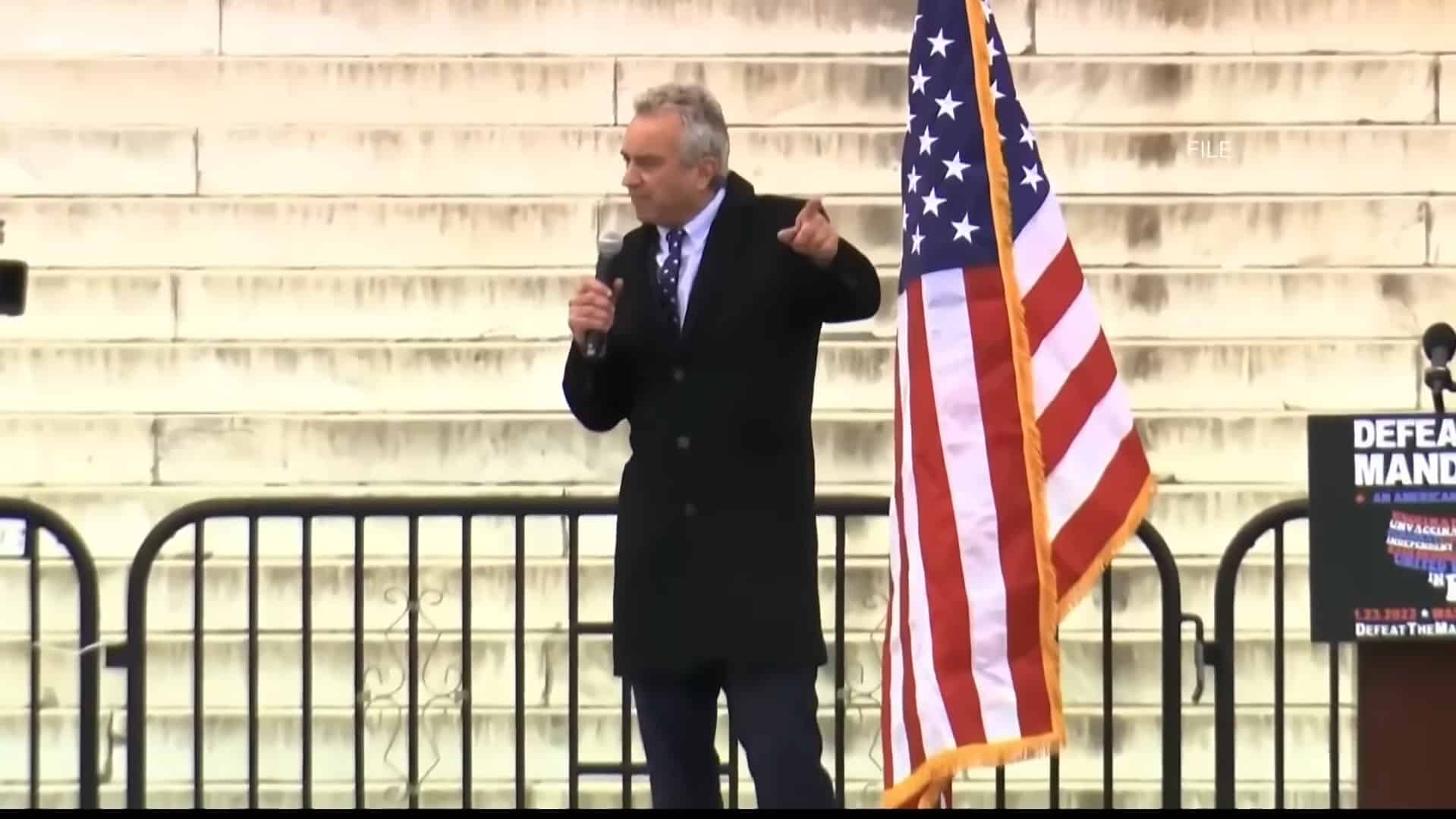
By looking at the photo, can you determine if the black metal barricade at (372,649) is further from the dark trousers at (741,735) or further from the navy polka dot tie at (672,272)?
the navy polka dot tie at (672,272)

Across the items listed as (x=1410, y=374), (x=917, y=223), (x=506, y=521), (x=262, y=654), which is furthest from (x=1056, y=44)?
(x=262, y=654)

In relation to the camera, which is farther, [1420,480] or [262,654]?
[262,654]

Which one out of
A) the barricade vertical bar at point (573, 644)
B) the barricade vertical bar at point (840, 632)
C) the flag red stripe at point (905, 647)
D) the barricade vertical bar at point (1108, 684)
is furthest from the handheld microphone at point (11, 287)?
the barricade vertical bar at point (1108, 684)

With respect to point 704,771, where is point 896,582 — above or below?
above

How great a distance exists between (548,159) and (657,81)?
493mm

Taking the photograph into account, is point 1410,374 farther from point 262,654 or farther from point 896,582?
point 262,654

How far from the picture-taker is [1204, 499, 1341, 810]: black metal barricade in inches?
204

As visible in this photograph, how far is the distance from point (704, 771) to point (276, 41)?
375 cm

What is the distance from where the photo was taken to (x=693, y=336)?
4.16 meters

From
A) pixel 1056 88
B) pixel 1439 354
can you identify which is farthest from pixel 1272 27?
pixel 1439 354

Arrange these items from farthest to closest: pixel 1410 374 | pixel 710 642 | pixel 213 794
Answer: pixel 1410 374 < pixel 213 794 < pixel 710 642

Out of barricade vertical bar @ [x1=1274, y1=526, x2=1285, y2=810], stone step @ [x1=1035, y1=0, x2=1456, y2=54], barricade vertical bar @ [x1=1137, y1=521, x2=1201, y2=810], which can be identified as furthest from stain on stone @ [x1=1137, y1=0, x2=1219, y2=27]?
barricade vertical bar @ [x1=1137, y1=521, x2=1201, y2=810]

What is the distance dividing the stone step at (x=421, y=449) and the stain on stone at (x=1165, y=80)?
1.16 meters

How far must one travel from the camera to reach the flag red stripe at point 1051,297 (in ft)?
13.8
